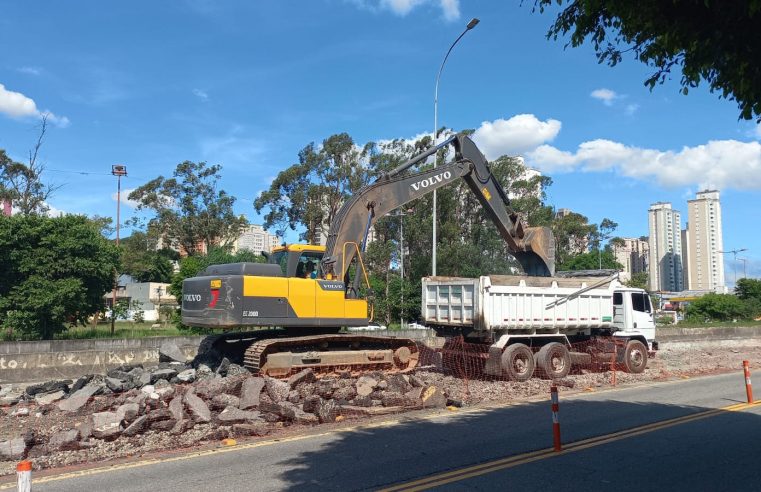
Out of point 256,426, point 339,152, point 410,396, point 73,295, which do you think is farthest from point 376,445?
point 339,152

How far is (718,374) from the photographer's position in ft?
Answer: 57.8

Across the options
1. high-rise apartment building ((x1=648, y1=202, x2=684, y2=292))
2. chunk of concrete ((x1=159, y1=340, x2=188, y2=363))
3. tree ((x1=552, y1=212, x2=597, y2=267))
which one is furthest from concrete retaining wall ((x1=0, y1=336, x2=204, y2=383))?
high-rise apartment building ((x1=648, y1=202, x2=684, y2=292))

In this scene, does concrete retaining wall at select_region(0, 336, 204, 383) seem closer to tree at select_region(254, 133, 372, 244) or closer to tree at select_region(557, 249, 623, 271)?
tree at select_region(254, 133, 372, 244)

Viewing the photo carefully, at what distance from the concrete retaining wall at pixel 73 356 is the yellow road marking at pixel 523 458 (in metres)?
12.7

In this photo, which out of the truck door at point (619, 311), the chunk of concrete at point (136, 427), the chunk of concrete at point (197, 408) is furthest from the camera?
the truck door at point (619, 311)

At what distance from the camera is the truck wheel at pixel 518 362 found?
1462 centimetres

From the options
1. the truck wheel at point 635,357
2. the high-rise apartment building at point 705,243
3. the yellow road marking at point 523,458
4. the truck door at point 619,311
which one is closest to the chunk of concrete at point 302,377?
the yellow road marking at point 523,458

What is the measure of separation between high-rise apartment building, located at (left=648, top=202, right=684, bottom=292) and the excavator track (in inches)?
5012

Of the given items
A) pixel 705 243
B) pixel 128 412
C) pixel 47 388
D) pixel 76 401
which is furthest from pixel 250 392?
pixel 705 243

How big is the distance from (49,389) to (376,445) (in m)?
7.87

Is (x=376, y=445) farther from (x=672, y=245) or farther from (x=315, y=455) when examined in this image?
(x=672, y=245)

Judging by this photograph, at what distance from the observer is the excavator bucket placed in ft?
56.8

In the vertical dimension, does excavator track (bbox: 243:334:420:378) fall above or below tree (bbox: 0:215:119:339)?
below

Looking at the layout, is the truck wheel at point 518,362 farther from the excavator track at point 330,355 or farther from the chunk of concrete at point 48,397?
the chunk of concrete at point 48,397
